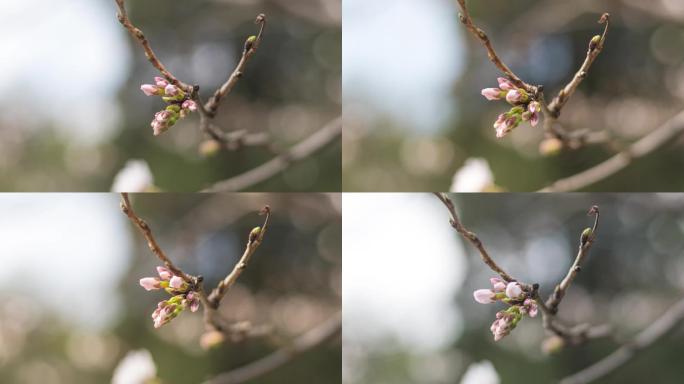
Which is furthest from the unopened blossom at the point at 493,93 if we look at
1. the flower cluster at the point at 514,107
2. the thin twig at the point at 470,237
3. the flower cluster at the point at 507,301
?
the flower cluster at the point at 507,301

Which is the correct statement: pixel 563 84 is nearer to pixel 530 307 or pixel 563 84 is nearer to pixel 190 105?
pixel 530 307

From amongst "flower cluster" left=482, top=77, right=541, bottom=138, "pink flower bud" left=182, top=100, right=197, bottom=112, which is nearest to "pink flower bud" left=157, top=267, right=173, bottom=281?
"pink flower bud" left=182, top=100, right=197, bottom=112

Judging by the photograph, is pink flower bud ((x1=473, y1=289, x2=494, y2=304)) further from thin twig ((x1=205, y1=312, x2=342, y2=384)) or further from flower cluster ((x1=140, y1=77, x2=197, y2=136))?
flower cluster ((x1=140, y1=77, x2=197, y2=136))

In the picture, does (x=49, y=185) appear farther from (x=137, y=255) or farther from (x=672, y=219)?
(x=672, y=219)

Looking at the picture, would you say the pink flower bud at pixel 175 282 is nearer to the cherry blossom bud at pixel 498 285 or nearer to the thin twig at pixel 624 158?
the cherry blossom bud at pixel 498 285

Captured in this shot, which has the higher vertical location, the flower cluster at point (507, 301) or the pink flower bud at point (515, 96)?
the pink flower bud at point (515, 96)

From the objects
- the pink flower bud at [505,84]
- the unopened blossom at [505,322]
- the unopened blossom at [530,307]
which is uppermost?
the pink flower bud at [505,84]

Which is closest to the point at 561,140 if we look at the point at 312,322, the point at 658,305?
the point at 658,305
